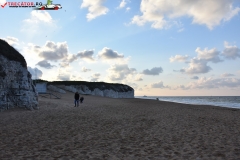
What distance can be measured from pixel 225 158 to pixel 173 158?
72.2 inches

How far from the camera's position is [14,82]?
22.4 meters

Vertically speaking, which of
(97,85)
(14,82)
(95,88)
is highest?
(97,85)

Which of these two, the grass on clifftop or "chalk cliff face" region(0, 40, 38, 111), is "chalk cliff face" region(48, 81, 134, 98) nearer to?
the grass on clifftop

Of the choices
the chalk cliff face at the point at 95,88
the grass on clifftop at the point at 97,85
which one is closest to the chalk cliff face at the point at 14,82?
the chalk cliff face at the point at 95,88

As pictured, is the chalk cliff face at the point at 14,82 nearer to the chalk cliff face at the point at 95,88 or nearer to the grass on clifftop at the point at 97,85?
the chalk cliff face at the point at 95,88

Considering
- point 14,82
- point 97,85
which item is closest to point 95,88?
point 97,85

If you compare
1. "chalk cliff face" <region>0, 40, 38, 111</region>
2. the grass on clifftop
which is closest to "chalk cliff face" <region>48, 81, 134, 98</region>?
the grass on clifftop

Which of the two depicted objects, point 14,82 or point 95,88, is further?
point 95,88

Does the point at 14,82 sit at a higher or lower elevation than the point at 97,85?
lower

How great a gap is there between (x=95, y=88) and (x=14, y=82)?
56182 mm

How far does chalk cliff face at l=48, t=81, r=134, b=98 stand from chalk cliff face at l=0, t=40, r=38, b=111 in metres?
40.5

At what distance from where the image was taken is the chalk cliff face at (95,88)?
2826 inches

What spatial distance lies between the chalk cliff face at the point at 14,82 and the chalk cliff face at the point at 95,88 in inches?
1595

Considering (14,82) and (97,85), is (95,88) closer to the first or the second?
(97,85)
